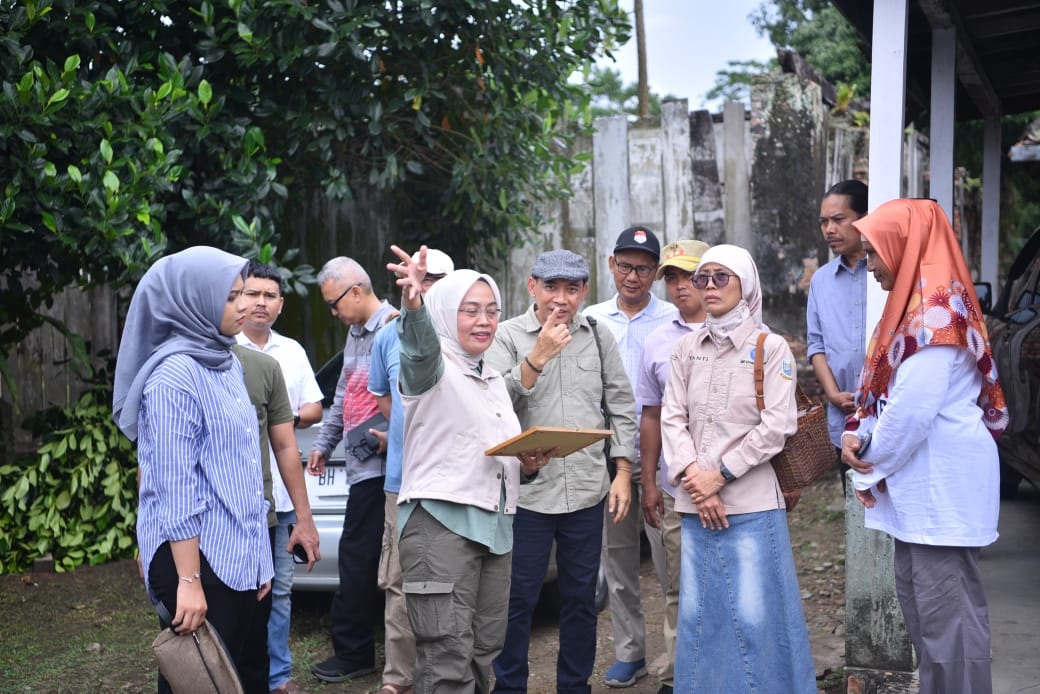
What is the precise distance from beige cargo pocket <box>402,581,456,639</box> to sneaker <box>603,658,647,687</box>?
181 cm

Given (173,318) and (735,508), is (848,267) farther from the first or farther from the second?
(173,318)

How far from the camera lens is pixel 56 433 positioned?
7574mm

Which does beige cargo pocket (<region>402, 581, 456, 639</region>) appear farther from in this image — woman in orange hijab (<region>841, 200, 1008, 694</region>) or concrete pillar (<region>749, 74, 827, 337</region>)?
concrete pillar (<region>749, 74, 827, 337</region>)

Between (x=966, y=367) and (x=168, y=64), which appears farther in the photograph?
(x=168, y=64)

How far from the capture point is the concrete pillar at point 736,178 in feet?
29.6

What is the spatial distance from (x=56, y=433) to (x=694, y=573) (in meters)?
5.15

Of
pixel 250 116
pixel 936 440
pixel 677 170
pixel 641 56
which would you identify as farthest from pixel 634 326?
pixel 641 56

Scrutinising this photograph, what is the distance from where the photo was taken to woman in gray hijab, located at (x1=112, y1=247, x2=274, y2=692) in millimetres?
3309

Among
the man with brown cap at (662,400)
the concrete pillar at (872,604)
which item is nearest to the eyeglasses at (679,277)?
the man with brown cap at (662,400)

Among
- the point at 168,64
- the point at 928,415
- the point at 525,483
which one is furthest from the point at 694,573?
the point at 168,64

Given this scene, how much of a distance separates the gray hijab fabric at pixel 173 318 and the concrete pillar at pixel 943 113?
178 inches

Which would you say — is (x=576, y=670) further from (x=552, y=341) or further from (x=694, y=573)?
(x=552, y=341)

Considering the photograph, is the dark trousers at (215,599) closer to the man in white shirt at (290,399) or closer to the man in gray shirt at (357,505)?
the man in white shirt at (290,399)

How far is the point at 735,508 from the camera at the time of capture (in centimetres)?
411
